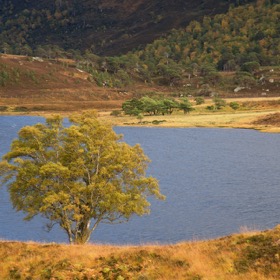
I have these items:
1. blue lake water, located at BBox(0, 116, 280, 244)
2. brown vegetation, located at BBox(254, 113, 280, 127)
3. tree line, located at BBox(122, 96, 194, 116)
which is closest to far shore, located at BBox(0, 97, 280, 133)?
brown vegetation, located at BBox(254, 113, 280, 127)

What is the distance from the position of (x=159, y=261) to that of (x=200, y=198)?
3676cm

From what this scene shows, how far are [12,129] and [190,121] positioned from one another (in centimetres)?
5926

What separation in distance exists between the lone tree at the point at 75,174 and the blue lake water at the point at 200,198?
8.01 meters

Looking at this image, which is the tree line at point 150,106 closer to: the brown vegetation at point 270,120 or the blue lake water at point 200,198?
the brown vegetation at point 270,120

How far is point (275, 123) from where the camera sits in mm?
141625

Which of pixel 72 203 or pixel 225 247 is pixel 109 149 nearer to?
pixel 72 203

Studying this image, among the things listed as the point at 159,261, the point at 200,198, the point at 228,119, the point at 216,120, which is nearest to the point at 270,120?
the point at 228,119

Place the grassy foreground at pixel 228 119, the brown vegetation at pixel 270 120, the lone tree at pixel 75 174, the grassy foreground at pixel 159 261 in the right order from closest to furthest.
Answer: the grassy foreground at pixel 159 261 < the lone tree at pixel 75 174 < the brown vegetation at pixel 270 120 < the grassy foreground at pixel 228 119

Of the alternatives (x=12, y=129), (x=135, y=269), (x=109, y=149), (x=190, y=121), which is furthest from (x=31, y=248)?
(x=190, y=121)

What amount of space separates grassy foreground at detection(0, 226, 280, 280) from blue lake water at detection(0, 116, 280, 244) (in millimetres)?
19352

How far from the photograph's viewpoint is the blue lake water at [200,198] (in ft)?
160

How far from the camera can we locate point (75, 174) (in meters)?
38.7

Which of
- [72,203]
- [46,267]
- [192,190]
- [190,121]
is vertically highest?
[46,267]

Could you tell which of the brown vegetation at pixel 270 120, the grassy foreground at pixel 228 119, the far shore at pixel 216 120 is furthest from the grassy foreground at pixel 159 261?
the brown vegetation at pixel 270 120
